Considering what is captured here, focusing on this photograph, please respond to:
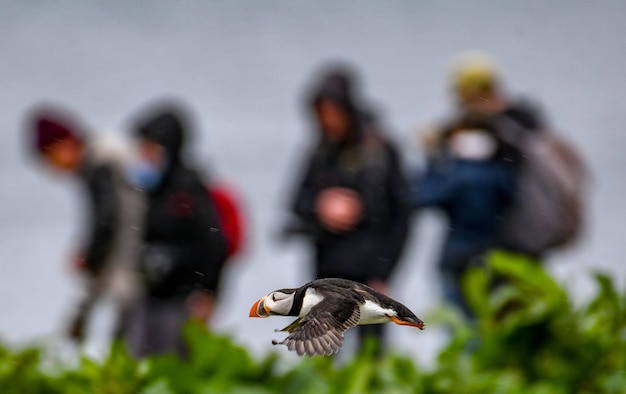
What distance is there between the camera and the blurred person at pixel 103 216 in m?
6.27

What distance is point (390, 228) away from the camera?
204 inches

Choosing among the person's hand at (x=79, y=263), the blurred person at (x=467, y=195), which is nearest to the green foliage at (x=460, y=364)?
the blurred person at (x=467, y=195)

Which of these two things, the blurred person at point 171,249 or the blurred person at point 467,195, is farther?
the blurred person at point 467,195

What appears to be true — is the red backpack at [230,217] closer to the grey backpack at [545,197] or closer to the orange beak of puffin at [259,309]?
the grey backpack at [545,197]

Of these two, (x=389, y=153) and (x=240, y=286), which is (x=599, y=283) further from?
(x=240, y=286)

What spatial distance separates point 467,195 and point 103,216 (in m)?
1.82

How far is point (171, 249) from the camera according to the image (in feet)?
18.8

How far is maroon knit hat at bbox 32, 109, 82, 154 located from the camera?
641 cm

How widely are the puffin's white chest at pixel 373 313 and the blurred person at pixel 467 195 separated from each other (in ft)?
12.3

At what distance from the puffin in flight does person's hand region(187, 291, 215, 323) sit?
4.80 metres

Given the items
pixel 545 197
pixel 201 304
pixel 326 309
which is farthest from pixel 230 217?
pixel 326 309

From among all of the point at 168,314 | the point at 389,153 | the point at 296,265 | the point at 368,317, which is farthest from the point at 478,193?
the point at 368,317

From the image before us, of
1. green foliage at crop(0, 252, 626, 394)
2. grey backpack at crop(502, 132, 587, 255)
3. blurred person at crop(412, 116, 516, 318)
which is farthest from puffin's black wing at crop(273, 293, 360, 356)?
grey backpack at crop(502, 132, 587, 255)

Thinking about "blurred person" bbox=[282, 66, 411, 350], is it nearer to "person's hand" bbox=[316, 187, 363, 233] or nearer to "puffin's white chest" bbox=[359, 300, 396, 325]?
"person's hand" bbox=[316, 187, 363, 233]
